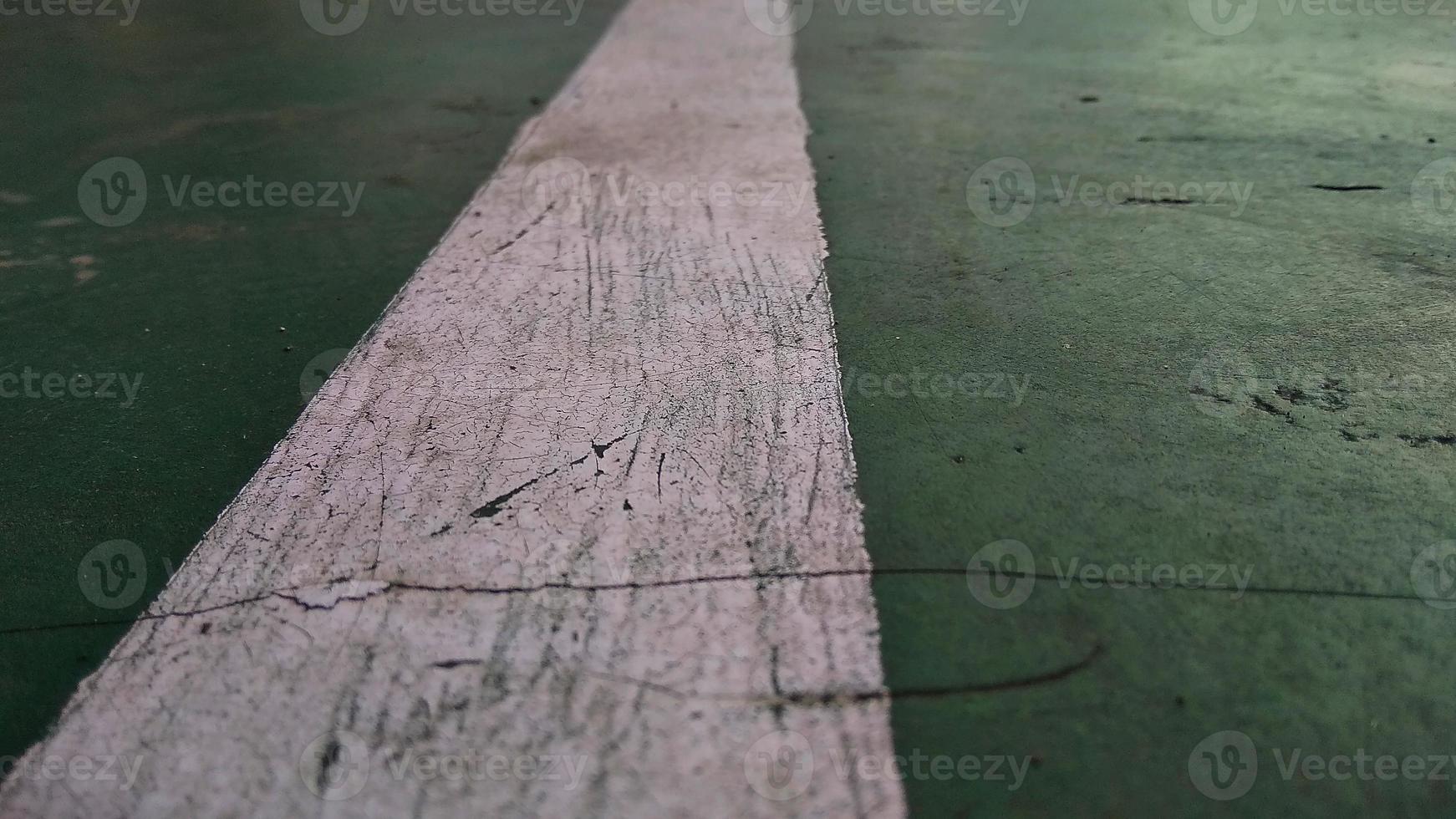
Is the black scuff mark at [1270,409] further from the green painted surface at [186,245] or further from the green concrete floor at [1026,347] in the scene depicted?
the green painted surface at [186,245]

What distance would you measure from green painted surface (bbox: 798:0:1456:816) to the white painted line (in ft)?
0.50

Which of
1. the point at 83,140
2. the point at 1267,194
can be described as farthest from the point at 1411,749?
the point at 83,140

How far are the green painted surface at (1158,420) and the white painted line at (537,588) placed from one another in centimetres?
15

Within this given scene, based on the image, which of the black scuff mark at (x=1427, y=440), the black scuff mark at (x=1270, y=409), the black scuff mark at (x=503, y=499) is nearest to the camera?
the black scuff mark at (x=503, y=499)

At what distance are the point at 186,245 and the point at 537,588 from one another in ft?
7.37

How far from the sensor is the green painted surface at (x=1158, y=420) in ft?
5.41

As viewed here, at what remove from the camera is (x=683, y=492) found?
2162 mm

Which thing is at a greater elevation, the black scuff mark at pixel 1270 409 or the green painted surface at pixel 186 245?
the green painted surface at pixel 186 245

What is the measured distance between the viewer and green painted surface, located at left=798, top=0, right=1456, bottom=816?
5.41 feet

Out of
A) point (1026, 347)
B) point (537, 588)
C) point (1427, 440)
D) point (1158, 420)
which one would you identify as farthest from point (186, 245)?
point (1427, 440)

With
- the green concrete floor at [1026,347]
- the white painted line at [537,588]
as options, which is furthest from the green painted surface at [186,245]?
the white painted line at [537,588]

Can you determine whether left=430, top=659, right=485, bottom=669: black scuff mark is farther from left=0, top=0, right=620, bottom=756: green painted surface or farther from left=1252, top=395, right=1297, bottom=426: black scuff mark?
left=1252, top=395, right=1297, bottom=426: black scuff mark

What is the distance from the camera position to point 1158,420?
7.66 feet

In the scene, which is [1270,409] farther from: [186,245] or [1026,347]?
[186,245]
